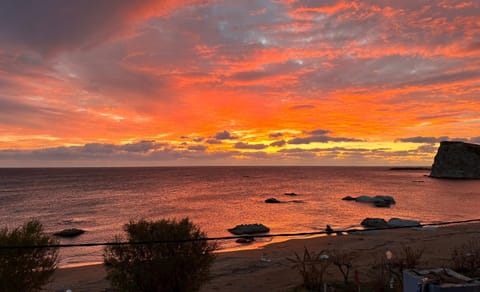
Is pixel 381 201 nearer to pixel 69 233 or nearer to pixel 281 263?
pixel 281 263

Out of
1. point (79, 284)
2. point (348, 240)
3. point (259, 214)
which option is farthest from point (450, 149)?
point (79, 284)

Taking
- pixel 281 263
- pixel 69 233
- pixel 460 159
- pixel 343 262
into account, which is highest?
pixel 460 159

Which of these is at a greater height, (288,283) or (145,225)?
(145,225)

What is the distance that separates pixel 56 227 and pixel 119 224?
9.31m

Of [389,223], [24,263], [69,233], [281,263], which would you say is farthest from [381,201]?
[24,263]

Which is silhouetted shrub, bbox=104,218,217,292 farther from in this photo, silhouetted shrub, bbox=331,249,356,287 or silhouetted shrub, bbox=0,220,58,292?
silhouetted shrub, bbox=331,249,356,287

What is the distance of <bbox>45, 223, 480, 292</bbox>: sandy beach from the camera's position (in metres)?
19.2

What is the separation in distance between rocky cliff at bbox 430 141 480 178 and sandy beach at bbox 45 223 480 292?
14692 centimetres

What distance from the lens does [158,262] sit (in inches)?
507

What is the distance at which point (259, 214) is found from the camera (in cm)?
6291

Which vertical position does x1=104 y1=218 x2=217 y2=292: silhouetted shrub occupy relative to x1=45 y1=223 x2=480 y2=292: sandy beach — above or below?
above

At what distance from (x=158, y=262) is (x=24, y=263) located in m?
4.67

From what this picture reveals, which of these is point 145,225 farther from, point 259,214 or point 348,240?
point 259,214

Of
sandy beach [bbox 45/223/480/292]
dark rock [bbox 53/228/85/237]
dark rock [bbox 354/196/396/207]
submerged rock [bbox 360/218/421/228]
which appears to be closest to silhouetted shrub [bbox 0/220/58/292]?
sandy beach [bbox 45/223/480/292]
